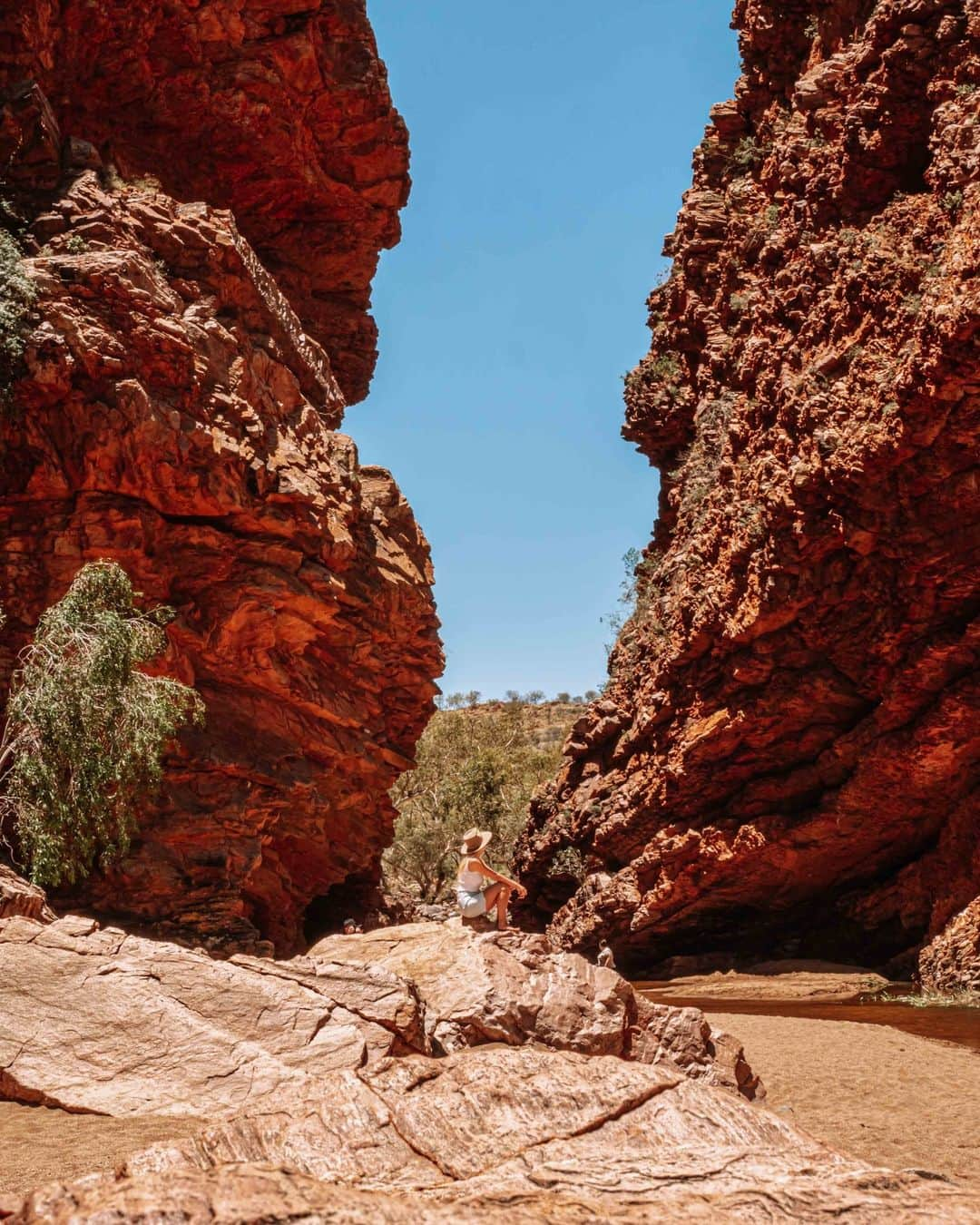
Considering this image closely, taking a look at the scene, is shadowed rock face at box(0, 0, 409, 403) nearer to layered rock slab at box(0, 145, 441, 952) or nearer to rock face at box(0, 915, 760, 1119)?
layered rock slab at box(0, 145, 441, 952)

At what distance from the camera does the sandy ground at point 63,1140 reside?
6.45 meters

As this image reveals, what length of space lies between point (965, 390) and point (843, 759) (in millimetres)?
8347

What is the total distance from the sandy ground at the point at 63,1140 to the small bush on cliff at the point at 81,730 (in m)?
9.04

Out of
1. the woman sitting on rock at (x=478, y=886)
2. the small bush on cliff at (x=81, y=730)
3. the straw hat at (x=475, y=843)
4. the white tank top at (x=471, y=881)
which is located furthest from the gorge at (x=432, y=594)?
the small bush on cliff at (x=81, y=730)

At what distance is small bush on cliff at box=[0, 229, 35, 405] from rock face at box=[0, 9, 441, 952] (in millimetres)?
300

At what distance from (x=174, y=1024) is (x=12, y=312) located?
16523 mm

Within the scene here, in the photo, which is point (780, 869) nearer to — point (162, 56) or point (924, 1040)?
point (924, 1040)

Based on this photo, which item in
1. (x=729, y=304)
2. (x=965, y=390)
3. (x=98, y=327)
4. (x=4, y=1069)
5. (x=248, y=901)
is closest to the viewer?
(x=4, y=1069)

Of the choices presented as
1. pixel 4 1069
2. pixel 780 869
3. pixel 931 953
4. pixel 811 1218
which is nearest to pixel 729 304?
pixel 780 869

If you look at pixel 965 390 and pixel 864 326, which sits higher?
pixel 864 326

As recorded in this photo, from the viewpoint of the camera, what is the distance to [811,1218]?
316 cm

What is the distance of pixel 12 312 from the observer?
66.4ft

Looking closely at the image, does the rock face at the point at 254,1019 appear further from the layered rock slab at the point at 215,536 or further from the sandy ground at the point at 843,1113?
the layered rock slab at the point at 215,536

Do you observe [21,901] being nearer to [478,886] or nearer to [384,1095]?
[478,886]
